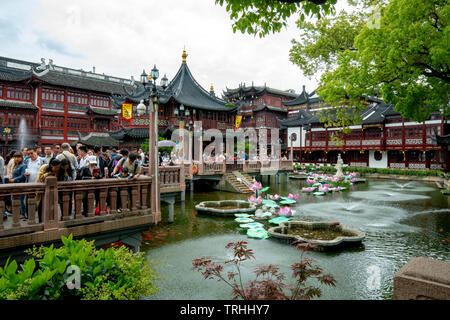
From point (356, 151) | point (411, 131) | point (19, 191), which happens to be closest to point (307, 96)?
point (356, 151)

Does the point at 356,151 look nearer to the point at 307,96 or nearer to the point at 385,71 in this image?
the point at 307,96

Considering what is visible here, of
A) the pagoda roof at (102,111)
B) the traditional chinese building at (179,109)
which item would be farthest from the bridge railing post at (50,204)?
the pagoda roof at (102,111)

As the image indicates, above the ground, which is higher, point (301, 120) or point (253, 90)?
point (253, 90)

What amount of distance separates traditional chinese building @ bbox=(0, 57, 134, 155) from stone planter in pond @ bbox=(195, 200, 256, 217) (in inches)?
1113

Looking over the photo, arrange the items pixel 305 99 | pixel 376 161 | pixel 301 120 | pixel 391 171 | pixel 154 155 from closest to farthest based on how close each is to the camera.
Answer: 1. pixel 154 155
2. pixel 391 171
3. pixel 376 161
4. pixel 301 120
5. pixel 305 99

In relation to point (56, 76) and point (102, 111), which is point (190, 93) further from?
point (56, 76)

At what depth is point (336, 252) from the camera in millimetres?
7867

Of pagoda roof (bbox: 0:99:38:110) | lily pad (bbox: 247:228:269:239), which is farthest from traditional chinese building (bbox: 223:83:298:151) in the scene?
lily pad (bbox: 247:228:269:239)

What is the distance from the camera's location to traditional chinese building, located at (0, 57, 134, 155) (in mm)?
34531

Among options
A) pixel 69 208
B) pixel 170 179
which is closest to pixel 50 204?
pixel 69 208

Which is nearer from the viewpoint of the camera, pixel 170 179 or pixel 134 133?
pixel 170 179

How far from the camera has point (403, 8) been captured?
9555mm

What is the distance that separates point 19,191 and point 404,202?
1792cm

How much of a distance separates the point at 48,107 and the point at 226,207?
3368 centimetres
